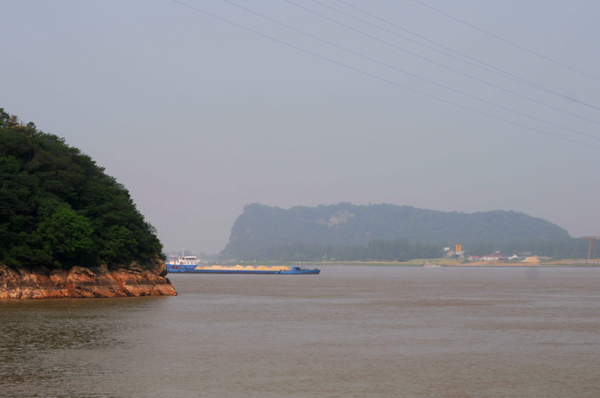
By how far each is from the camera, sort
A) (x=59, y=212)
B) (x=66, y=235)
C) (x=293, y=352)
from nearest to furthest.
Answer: (x=293, y=352), (x=66, y=235), (x=59, y=212)

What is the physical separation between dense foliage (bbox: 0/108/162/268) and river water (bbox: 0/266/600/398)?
9.74m

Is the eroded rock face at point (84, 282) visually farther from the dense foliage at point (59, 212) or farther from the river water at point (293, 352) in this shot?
the river water at point (293, 352)

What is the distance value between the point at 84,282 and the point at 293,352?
44002 mm

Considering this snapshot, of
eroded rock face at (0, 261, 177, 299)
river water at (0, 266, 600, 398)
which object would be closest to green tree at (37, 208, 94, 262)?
eroded rock face at (0, 261, 177, 299)

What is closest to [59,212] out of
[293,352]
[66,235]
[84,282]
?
[66,235]

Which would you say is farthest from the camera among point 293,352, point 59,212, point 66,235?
point 59,212

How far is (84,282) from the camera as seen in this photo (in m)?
70.4

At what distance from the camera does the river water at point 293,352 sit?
24.6 metres

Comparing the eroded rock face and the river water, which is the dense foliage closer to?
the eroded rock face

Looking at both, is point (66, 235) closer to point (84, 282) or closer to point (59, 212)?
point (59, 212)

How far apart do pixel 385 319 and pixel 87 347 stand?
26516 mm

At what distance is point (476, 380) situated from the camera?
2641 cm

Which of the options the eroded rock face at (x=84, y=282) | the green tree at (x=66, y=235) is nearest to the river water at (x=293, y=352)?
the eroded rock face at (x=84, y=282)

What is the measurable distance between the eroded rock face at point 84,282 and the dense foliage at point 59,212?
1.24 metres
